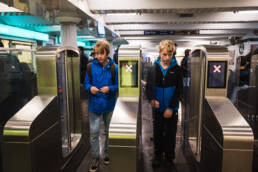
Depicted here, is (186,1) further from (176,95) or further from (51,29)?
(51,29)

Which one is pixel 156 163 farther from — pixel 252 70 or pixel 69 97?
pixel 252 70

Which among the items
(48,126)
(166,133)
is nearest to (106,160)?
(166,133)

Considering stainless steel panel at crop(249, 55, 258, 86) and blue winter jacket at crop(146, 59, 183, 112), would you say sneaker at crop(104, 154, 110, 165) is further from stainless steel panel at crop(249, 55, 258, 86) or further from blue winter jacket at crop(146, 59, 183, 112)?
stainless steel panel at crop(249, 55, 258, 86)

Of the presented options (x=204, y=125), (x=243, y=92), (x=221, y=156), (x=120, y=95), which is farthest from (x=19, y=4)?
(x=243, y=92)

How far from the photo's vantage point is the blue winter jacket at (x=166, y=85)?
2.43 meters

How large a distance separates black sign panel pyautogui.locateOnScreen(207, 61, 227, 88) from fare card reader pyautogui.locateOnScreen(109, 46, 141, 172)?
77cm

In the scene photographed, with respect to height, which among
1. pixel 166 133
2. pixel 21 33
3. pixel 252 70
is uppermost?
pixel 21 33

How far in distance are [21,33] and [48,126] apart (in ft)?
26.8

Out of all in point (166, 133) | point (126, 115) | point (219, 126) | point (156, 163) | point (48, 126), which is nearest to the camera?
point (219, 126)

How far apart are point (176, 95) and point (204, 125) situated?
452 millimetres

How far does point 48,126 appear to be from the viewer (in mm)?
2174

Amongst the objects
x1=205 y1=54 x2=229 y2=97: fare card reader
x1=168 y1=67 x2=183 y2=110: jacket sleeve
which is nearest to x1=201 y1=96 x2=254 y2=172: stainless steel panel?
x1=205 y1=54 x2=229 y2=97: fare card reader

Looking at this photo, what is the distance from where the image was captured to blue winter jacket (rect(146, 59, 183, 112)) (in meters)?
2.43

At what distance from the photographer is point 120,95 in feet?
7.50
